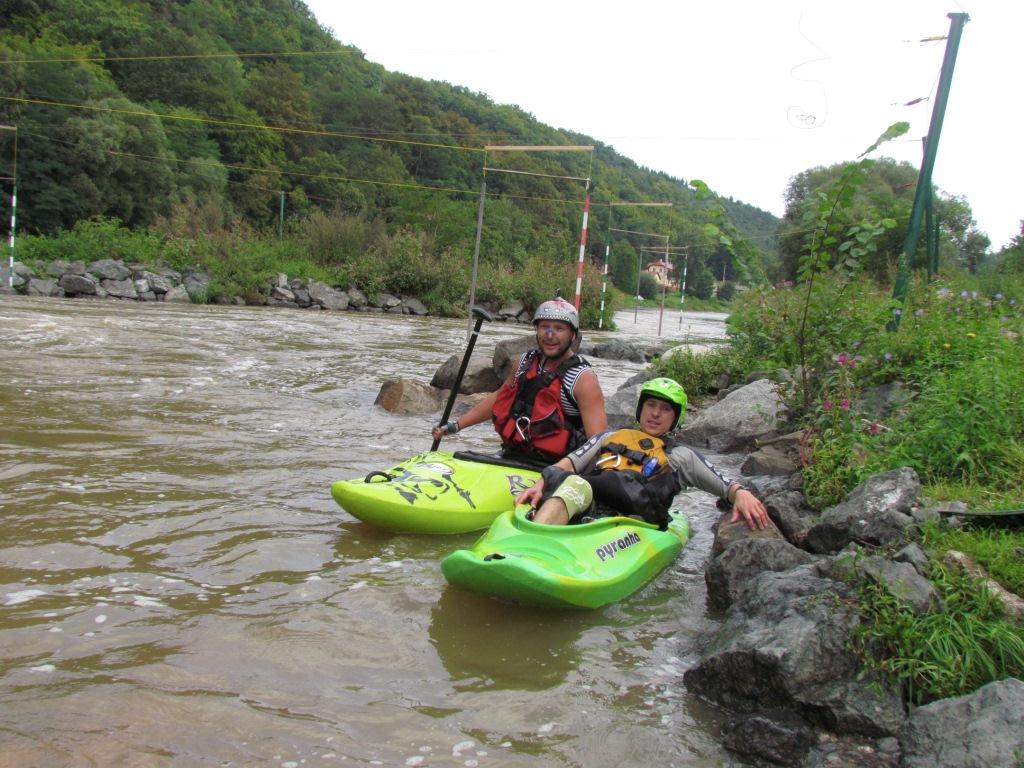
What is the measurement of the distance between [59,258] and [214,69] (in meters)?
26.3

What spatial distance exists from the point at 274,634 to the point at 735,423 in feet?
16.3

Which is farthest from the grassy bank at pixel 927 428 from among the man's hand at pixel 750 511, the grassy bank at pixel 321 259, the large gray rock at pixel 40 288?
the grassy bank at pixel 321 259

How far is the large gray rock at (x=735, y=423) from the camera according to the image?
22.7ft

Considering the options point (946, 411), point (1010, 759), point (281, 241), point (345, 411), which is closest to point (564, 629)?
point (1010, 759)

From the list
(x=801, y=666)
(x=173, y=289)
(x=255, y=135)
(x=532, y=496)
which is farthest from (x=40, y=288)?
(x=255, y=135)

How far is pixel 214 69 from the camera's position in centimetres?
4491

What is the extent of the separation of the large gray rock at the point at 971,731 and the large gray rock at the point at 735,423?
174 inches

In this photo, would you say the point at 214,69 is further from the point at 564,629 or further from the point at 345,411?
the point at 564,629

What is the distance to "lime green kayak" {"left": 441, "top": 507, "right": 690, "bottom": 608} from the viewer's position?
10.7 feet

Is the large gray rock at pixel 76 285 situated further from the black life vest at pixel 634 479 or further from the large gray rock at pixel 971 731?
the large gray rock at pixel 971 731

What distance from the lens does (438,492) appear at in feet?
14.9

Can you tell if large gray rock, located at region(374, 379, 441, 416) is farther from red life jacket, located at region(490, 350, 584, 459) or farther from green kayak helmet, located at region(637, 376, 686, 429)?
green kayak helmet, located at region(637, 376, 686, 429)

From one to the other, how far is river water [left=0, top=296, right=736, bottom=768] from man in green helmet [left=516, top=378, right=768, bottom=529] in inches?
17.4

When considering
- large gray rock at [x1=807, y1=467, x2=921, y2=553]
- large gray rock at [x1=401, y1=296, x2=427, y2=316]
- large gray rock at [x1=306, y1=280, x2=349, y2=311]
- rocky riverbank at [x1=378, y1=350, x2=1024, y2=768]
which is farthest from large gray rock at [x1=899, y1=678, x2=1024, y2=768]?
large gray rock at [x1=401, y1=296, x2=427, y2=316]
